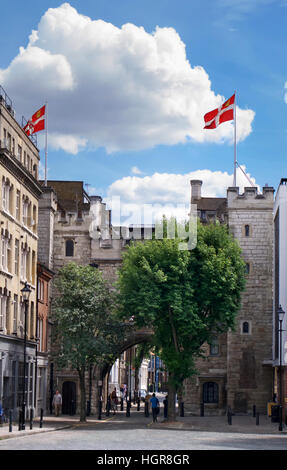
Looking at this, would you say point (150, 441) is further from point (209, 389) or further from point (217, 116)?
point (209, 389)

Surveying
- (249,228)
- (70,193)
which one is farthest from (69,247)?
(70,193)

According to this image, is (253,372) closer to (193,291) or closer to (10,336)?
(193,291)

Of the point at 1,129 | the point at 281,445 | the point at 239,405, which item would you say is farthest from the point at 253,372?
the point at 281,445

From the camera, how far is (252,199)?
219ft

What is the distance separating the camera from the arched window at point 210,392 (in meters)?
66.6

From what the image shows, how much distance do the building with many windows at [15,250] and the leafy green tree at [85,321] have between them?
2382 millimetres

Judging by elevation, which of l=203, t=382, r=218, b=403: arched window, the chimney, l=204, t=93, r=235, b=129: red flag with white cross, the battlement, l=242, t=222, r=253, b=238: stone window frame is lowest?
l=203, t=382, r=218, b=403: arched window

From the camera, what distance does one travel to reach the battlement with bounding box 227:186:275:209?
6656cm

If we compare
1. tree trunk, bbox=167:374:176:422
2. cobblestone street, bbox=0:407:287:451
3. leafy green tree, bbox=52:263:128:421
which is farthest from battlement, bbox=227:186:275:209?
cobblestone street, bbox=0:407:287:451

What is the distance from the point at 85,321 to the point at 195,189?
49756mm

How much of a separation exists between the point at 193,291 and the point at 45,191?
20729 mm

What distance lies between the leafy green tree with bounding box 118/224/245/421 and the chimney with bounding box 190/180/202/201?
4734cm

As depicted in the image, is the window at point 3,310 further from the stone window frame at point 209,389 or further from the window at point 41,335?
the stone window frame at point 209,389

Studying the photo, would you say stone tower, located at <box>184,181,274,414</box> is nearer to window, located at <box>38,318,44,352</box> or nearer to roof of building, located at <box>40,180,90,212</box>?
window, located at <box>38,318,44,352</box>
